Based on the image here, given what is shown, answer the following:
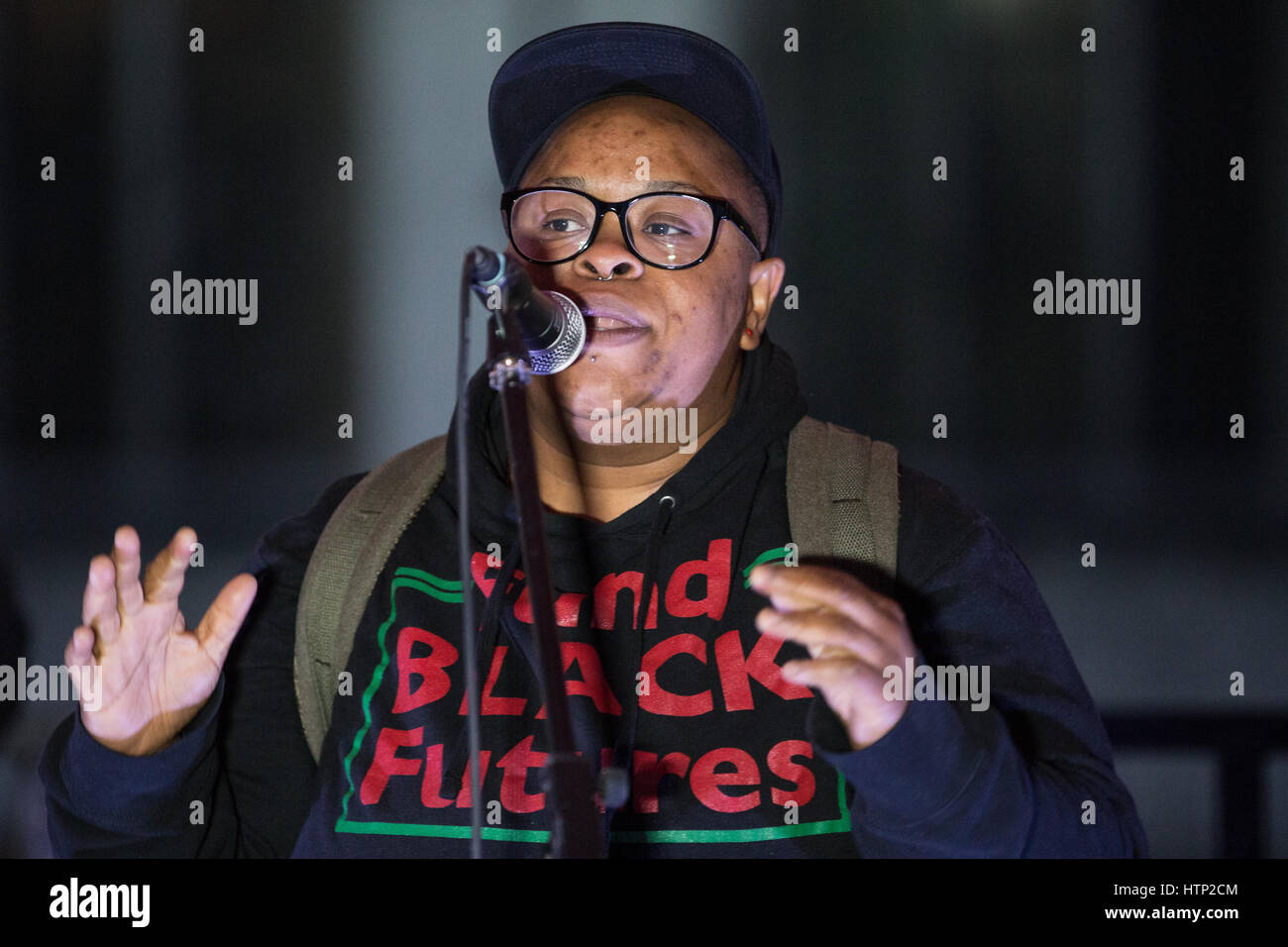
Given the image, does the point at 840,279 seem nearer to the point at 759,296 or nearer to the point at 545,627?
the point at 759,296

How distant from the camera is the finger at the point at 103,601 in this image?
127 cm

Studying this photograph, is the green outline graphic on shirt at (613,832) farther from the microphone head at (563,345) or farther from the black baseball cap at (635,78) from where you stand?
the black baseball cap at (635,78)

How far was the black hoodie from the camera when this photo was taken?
4.48 ft

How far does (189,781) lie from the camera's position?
142 cm

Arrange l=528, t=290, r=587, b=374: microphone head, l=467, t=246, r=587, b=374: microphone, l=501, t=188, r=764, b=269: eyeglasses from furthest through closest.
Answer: l=501, t=188, r=764, b=269: eyeglasses, l=528, t=290, r=587, b=374: microphone head, l=467, t=246, r=587, b=374: microphone

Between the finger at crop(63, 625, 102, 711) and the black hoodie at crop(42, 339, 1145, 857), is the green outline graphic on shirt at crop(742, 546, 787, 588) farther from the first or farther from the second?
the finger at crop(63, 625, 102, 711)

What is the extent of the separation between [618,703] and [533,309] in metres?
0.59

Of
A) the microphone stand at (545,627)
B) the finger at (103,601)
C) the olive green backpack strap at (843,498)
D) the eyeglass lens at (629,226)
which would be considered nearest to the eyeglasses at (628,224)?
the eyeglass lens at (629,226)

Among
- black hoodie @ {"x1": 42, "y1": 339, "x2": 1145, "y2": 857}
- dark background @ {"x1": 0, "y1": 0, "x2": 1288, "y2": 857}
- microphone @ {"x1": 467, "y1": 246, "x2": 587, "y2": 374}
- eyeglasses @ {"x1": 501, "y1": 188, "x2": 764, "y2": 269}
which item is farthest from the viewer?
dark background @ {"x1": 0, "y1": 0, "x2": 1288, "y2": 857}

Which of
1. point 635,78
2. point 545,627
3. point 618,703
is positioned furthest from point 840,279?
point 545,627

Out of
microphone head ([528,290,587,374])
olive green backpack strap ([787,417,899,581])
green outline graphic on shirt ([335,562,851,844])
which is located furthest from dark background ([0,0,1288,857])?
microphone head ([528,290,587,374])

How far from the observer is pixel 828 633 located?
101 centimetres

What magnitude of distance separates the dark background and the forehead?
3.07 feet
